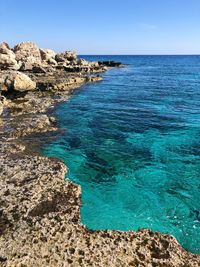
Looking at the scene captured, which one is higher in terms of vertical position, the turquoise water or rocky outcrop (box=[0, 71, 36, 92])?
rocky outcrop (box=[0, 71, 36, 92])

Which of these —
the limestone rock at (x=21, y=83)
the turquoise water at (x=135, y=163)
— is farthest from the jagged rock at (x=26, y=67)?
the turquoise water at (x=135, y=163)

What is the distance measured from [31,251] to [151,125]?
64.7 ft

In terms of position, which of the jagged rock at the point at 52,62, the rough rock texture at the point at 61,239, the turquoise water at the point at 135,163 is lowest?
the turquoise water at the point at 135,163

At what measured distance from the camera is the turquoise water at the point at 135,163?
13.3m

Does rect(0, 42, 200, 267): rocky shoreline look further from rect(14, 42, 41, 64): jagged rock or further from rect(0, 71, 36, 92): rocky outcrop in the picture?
rect(14, 42, 41, 64): jagged rock

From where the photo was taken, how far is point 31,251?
32.0 feet

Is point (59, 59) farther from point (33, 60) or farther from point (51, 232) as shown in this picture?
point (51, 232)

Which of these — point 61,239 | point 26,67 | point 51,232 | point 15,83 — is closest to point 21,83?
point 15,83

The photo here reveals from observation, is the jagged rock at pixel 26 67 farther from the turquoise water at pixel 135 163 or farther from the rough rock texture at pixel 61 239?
the rough rock texture at pixel 61 239

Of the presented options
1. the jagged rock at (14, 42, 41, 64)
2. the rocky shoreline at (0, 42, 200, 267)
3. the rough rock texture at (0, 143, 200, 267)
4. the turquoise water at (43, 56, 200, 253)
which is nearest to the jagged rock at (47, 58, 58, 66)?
the jagged rock at (14, 42, 41, 64)

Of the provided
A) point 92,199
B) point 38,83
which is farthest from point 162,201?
point 38,83

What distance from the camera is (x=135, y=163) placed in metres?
18.9

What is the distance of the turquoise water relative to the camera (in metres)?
13.3

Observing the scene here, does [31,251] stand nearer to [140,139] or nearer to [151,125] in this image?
[140,139]
